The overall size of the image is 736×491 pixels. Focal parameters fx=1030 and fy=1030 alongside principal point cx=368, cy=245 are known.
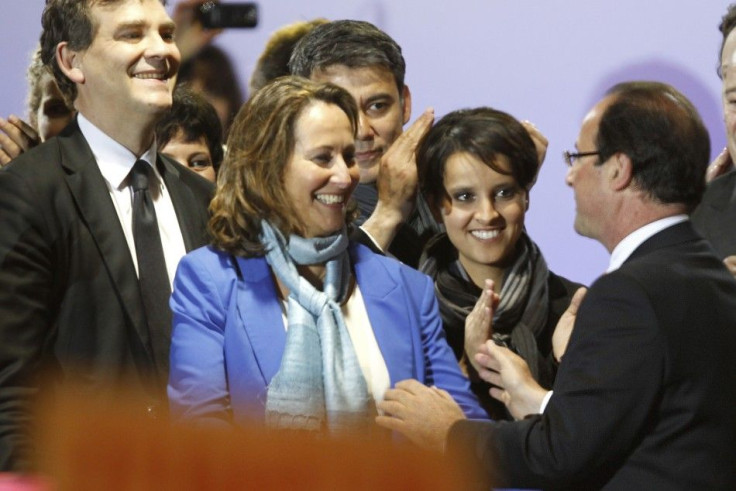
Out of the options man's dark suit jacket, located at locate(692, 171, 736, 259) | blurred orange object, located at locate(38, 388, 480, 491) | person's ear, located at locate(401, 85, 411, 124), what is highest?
blurred orange object, located at locate(38, 388, 480, 491)

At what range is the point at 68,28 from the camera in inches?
77.4

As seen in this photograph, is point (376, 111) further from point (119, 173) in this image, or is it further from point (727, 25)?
point (727, 25)

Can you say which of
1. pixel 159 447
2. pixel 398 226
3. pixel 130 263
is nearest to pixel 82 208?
pixel 130 263

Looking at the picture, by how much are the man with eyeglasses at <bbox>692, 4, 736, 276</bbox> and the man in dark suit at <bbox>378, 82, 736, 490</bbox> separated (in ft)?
2.58

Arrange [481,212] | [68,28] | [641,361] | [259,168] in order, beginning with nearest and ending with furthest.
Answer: [641,361] → [259,168] → [68,28] → [481,212]

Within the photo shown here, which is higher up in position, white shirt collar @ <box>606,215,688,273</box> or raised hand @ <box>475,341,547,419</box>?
white shirt collar @ <box>606,215,688,273</box>

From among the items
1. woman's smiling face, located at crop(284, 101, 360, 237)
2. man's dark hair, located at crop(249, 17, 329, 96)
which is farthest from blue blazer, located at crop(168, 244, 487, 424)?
man's dark hair, located at crop(249, 17, 329, 96)

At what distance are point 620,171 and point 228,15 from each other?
192cm

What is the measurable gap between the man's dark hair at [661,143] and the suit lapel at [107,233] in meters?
0.84

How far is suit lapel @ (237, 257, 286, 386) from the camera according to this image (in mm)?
1710

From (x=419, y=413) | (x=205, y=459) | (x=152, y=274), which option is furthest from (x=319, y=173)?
(x=205, y=459)

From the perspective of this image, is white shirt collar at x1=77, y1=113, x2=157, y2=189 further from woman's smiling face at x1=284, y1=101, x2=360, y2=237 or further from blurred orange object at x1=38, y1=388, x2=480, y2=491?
blurred orange object at x1=38, y1=388, x2=480, y2=491

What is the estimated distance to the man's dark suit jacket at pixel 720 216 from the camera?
2416mm

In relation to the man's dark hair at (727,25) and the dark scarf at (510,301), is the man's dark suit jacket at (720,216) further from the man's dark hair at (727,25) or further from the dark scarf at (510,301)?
the dark scarf at (510,301)
